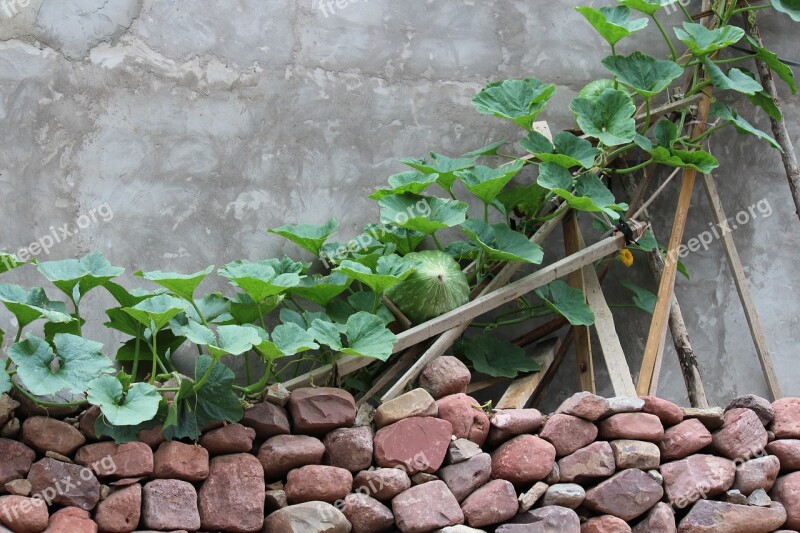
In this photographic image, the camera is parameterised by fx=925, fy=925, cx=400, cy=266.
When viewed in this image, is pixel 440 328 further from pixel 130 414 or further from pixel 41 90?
pixel 41 90

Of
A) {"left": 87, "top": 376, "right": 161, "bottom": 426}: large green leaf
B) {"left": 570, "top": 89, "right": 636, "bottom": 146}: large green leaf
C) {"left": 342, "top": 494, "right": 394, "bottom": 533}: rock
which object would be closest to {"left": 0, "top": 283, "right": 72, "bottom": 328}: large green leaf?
{"left": 87, "top": 376, "right": 161, "bottom": 426}: large green leaf

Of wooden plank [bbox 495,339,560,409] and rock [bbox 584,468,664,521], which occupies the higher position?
wooden plank [bbox 495,339,560,409]

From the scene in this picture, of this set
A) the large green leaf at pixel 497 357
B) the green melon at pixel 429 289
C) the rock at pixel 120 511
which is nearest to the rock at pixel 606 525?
the large green leaf at pixel 497 357

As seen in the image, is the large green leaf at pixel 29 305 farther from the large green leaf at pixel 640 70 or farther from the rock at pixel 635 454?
the large green leaf at pixel 640 70

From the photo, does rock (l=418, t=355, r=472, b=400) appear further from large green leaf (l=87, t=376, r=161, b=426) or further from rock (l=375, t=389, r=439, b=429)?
large green leaf (l=87, t=376, r=161, b=426)

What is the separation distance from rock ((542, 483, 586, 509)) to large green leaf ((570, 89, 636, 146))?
41.0 inches

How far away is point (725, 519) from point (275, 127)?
1.76 meters

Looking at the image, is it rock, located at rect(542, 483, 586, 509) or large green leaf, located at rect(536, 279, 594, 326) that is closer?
rock, located at rect(542, 483, 586, 509)

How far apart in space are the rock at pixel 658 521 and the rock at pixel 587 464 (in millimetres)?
173

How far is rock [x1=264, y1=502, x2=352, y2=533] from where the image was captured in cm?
228

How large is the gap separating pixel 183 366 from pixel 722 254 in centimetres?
194

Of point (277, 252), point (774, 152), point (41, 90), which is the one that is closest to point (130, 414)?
Result: point (277, 252)

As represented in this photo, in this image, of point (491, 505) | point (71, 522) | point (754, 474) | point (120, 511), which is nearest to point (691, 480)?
point (754, 474)

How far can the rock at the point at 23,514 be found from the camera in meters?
2.04
